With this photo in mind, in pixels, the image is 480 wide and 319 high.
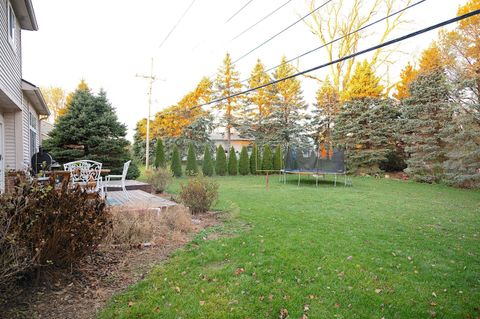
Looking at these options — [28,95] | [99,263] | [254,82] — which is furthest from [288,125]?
[99,263]

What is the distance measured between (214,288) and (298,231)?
230 cm

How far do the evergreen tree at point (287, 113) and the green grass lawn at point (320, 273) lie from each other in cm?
1659

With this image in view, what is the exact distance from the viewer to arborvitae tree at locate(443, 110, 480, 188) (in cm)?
1074

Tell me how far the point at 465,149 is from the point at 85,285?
1322 cm

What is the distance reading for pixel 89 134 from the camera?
1298 centimetres

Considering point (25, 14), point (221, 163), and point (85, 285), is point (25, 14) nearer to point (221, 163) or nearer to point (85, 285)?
point (85, 285)

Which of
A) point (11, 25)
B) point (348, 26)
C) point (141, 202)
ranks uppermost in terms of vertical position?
point (348, 26)

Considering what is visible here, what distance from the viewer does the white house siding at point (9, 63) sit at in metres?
5.35

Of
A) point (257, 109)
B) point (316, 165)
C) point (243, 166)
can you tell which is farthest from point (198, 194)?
point (257, 109)

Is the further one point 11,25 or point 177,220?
point 11,25

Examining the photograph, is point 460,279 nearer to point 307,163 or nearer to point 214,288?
point 214,288

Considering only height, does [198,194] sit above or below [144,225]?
above

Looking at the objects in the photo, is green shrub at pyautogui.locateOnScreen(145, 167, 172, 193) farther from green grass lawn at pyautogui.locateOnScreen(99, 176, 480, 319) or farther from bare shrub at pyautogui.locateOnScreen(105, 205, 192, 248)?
green grass lawn at pyautogui.locateOnScreen(99, 176, 480, 319)

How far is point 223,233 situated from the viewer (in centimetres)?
480
